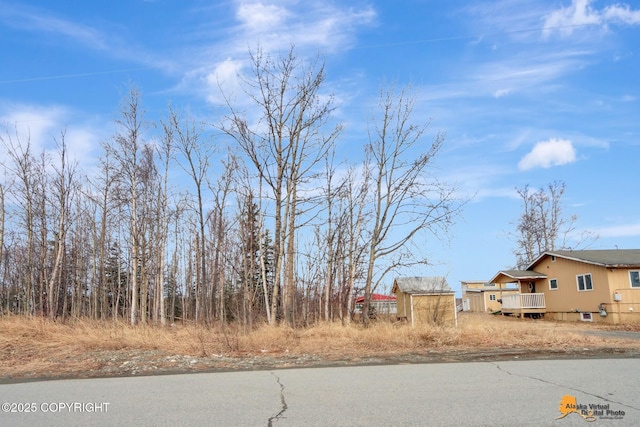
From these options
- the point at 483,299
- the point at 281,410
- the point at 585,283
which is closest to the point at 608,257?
the point at 585,283

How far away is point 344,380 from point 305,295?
48.0 feet

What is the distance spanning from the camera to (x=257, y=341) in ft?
44.9

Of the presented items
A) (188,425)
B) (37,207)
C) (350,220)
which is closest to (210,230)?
(37,207)

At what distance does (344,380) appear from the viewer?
27.3 feet

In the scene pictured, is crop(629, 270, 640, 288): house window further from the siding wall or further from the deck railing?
the deck railing

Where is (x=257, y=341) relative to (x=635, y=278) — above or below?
below

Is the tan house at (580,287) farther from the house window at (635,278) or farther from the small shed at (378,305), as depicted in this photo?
the small shed at (378,305)

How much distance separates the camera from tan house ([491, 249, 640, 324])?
1113 inches

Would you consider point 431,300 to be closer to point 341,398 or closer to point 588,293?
point 588,293

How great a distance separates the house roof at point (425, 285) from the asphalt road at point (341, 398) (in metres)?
15.3

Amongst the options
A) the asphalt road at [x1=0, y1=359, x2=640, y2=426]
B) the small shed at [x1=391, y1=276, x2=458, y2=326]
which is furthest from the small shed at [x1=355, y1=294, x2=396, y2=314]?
the asphalt road at [x1=0, y1=359, x2=640, y2=426]

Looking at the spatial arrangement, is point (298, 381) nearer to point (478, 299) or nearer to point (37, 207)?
point (37, 207)

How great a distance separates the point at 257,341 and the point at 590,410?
9307 millimetres

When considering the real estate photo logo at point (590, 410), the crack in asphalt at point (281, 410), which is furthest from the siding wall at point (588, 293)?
the crack in asphalt at point (281, 410)
